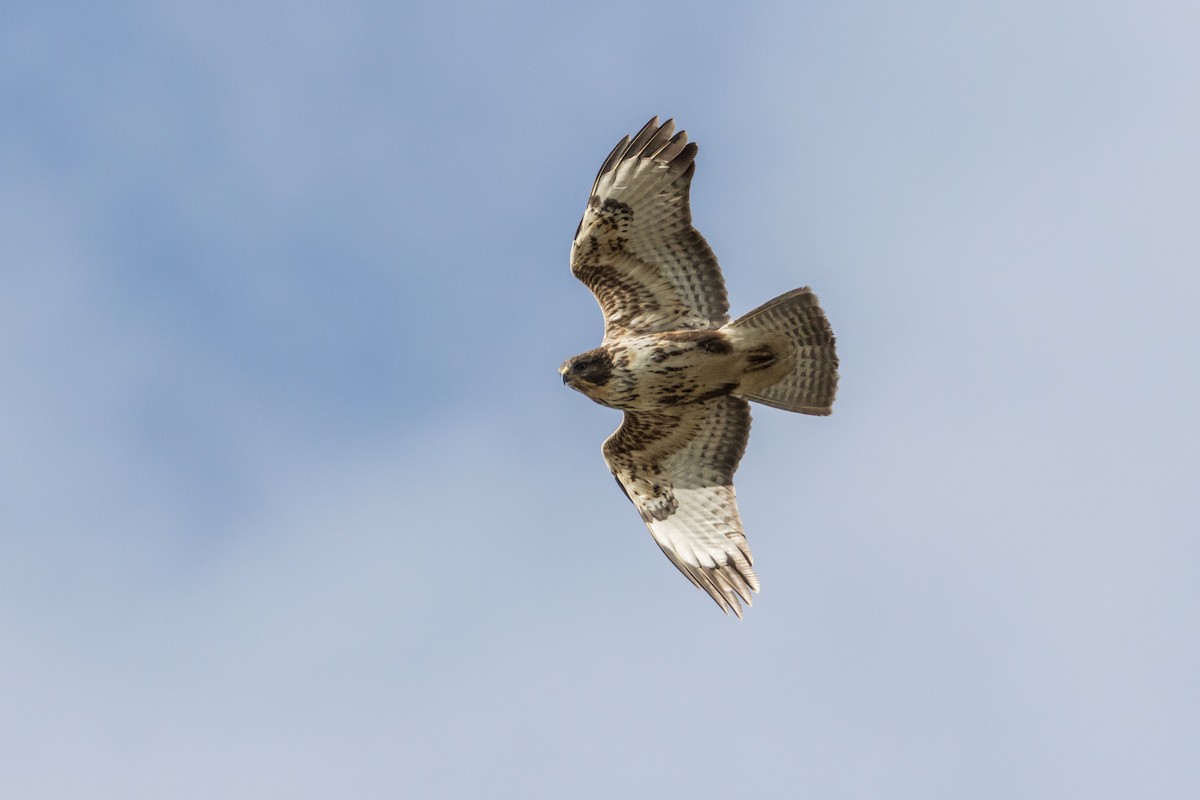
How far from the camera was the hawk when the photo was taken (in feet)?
44.1

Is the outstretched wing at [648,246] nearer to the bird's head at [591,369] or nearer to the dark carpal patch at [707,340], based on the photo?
the dark carpal patch at [707,340]

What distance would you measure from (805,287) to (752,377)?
39.8 inches

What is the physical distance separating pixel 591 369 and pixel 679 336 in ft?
2.63

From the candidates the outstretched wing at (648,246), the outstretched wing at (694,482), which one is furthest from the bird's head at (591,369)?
the outstretched wing at (694,482)

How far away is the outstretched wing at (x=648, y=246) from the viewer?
13.5m

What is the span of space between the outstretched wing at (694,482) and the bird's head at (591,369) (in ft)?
2.54

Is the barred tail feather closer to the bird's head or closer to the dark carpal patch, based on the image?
the dark carpal patch

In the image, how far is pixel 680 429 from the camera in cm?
1434

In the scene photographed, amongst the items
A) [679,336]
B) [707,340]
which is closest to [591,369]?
[679,336]

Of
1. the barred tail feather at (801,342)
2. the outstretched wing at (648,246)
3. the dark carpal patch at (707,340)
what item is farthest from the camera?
the outstretched wing at (648,246)

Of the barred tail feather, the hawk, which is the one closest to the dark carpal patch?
the hawk

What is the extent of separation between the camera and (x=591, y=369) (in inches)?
533

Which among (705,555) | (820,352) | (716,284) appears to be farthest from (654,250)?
(705,555)

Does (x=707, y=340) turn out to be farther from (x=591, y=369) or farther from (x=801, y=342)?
(x=591, y=369)
